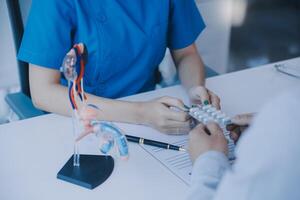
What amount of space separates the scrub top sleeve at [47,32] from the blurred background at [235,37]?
0.74 ft

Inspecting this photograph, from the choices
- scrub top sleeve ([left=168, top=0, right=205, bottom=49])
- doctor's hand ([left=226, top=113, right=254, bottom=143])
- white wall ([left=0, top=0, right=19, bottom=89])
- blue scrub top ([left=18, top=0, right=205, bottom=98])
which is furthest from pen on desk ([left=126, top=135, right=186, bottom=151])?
white wall ([left=0, top=0, right=19, bottom=89])

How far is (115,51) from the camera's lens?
1.10m

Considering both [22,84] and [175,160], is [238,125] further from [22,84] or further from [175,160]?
[22,84]

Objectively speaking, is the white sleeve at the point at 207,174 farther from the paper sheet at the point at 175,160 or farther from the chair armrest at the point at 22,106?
the chair armrest at the point at 22,106

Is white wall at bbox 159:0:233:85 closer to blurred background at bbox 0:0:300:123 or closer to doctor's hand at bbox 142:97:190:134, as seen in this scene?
blurred background at bbox 0:0:300:123

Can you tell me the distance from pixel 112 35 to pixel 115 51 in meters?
0.04

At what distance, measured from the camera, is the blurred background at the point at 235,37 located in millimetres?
1578

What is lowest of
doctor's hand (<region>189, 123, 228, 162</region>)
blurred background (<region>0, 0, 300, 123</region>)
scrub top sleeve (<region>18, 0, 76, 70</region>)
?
blurred background (<region>0, 0, 300, 123</region>)

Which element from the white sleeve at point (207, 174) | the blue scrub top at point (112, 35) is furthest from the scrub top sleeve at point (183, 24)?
the white sleeve at point (207, 174)

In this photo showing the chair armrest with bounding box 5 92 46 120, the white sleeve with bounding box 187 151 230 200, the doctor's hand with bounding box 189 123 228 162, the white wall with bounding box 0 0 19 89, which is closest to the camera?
the white sleeve with bounding box 187 151 230 200

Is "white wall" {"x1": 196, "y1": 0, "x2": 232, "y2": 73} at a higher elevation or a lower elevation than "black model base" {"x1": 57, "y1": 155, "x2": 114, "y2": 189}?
lower

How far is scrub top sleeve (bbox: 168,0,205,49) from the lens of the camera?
120 centimetres

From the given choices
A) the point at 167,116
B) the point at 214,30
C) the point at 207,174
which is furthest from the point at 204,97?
the point at 214,30

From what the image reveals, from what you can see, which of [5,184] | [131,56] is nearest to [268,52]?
[131,56]
